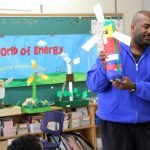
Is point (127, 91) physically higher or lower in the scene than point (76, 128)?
higher

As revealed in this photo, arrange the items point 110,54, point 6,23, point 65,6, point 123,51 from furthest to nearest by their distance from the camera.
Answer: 1. point 65,6
2. point 6,23
3. point 123,51
4. point 110,54

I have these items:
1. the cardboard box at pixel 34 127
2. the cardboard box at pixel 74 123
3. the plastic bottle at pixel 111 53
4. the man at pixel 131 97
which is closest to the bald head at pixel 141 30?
the man at pixel 131 97

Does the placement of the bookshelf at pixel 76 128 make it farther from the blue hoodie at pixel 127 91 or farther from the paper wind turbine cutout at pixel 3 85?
the blue hoodie at pixel 127 91

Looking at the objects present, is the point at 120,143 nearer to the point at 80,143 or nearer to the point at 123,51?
the point at 123,51

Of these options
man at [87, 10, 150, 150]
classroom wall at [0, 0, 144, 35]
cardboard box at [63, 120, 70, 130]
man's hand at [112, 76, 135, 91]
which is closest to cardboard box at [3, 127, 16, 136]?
cardboard box at [63, 120, 70, 130]

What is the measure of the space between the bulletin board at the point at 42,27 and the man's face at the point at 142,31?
7.64ft

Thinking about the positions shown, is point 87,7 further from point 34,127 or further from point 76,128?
point 34,127

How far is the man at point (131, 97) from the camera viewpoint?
163 centimetres

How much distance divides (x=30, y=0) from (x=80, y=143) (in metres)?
1.78

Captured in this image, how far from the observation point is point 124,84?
A: 153cm

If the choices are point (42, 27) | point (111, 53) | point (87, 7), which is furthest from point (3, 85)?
point (111, 53)

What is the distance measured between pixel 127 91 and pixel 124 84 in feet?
0.38

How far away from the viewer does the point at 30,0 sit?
380cm

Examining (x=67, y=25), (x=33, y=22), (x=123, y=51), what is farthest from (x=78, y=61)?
(x=123, y=51)
